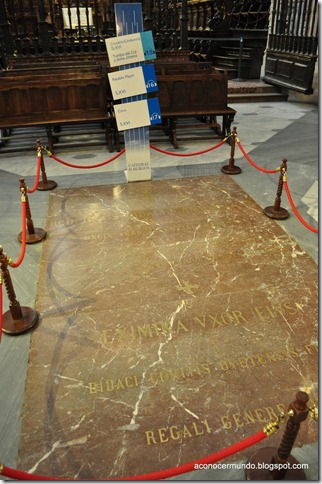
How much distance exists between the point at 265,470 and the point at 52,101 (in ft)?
21.0

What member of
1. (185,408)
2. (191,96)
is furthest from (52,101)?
(185,408)

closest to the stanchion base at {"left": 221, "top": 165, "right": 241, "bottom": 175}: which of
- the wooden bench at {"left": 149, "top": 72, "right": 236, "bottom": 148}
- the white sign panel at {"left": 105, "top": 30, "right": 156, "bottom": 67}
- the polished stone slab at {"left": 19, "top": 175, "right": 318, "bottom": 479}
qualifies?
the polished stone slab at {"left": 19, "top": 175, "right": 318, "bottom": 479}

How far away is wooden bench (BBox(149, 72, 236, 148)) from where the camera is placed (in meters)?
6.73

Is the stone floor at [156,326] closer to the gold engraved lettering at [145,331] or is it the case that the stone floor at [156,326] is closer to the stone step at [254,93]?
the gold engraved lettering at [145,331]

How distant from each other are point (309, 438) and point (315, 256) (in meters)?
2.03

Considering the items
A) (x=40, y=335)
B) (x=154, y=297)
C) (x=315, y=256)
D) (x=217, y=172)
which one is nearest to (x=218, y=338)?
(x=154, y=297)

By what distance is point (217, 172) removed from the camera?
589 centimetres

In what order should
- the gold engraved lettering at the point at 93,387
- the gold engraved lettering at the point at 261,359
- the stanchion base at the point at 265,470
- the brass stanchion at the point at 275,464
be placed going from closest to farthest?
the brass stanchion at the point at 275,464 < the stanchion base at the point at 265,470 < the gold engraved lettering at the point at 93,387 < the gold engraved lettering at the point at 261,359

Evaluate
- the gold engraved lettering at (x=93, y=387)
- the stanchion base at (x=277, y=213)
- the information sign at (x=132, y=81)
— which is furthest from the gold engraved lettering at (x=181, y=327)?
the information sign at (x=132, y=81)

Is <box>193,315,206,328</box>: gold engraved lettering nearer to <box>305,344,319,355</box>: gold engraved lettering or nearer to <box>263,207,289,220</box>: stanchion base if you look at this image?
<box>305,344,319,355</box>: gold engraved lettering

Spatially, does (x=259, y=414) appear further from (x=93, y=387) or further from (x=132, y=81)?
(x=132, y=81)

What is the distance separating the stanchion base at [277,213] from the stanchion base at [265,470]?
2918mm

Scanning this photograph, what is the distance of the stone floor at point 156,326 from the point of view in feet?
7.19

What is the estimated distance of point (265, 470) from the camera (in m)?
2.01
